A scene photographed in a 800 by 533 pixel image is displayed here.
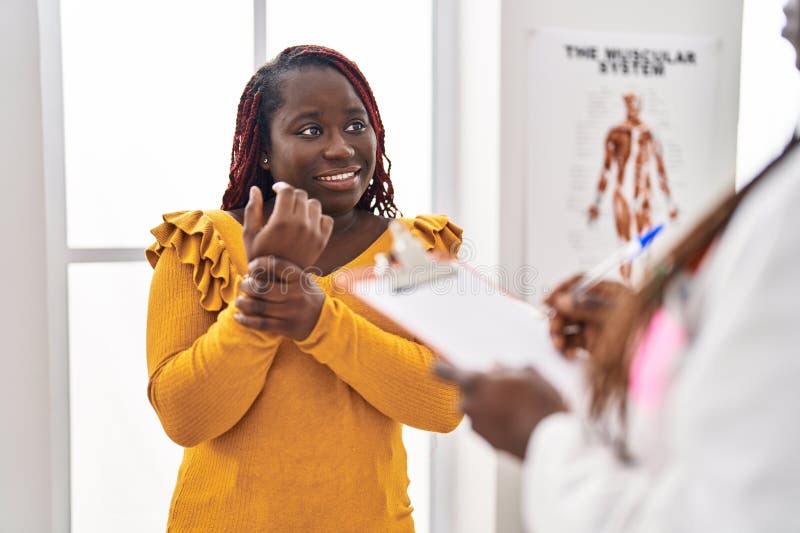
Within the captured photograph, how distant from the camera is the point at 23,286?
145 cm

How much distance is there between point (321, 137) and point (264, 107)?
0.41 ft

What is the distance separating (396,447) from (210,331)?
36cm

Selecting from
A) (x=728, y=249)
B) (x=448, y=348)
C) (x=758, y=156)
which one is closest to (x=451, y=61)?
(x=758, y=156)

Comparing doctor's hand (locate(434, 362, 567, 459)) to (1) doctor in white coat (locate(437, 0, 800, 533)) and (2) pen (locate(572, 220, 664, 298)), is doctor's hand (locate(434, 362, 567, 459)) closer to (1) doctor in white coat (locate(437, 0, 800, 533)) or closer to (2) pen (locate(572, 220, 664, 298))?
(1) doctor in white coat (locate(437, 0, 800, 533))

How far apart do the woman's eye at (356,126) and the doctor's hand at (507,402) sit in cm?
61

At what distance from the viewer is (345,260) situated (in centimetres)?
106

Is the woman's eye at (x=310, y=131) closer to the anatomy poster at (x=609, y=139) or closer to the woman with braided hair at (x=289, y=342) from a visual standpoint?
the woman with braided hair at (x=289, y=342)

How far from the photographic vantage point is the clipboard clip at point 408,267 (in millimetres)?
692

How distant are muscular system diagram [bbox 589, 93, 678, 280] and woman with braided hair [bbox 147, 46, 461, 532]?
72 cm

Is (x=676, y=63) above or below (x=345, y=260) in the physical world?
above

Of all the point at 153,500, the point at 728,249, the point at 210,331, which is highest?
the point at 728,249

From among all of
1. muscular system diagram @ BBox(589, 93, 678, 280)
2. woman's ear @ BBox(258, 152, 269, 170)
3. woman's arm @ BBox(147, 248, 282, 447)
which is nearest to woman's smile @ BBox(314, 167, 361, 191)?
woman's ear @ BBox(258, 152, 269, 170)

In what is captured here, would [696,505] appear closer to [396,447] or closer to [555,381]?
[555,381]

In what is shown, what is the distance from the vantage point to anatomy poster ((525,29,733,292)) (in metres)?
1.55
